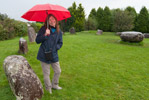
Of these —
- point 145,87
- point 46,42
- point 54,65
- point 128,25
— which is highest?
point 128,25

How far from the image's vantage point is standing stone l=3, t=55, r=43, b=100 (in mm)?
3219

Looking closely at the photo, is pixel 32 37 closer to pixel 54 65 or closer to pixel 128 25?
pixel 54 65

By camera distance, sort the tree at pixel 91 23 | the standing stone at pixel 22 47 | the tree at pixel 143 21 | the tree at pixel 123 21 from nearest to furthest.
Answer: the standing stone at pixel 22 47 → the tree at pixel 123 21 → the tree at pixel 143 21 → the tree at pixel 91 23

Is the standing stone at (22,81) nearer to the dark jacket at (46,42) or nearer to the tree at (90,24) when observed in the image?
the dark jacket at (46,42)

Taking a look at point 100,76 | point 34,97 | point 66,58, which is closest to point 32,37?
point 66,58

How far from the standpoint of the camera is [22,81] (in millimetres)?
3246

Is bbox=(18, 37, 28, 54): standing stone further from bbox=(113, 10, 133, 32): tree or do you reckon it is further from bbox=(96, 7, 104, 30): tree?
bbox=(96, 7, 104, 30): tree

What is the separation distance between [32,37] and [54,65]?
31.0 feet

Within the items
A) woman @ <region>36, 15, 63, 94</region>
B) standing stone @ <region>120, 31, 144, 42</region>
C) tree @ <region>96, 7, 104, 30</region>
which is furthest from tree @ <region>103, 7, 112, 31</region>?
woman @ <region>36, 15, 63, 94</region>

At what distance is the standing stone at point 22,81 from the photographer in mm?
3219

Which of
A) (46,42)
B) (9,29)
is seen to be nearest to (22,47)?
(46,42)

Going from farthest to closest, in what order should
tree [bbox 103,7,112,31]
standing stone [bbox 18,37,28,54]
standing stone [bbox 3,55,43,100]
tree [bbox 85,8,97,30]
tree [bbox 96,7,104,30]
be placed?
1. tree [bbox 85,8,97,30]
2. tree [bbox 96,7,104,30]
3. tree [bbox 103,7,112,31]
4. standing stone [bbox 18,37,28,54]
5. standing stone [bbox 3,55,43,100]

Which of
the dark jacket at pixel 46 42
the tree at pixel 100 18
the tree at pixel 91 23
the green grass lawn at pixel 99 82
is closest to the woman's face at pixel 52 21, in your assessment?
the dark jacket at pixel 46 42

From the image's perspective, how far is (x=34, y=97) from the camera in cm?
342
